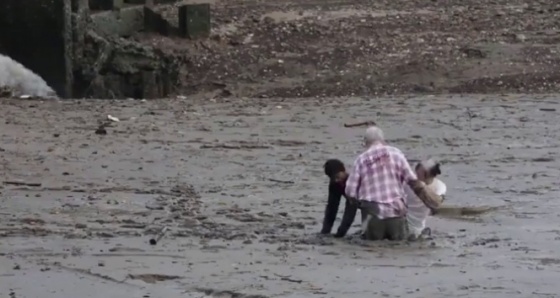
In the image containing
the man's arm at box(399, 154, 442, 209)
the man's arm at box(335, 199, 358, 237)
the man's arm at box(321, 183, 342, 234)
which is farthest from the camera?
the man's arm at box(321, 183, 342, 234)

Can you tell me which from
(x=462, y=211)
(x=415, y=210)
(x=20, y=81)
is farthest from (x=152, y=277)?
(x=20, y=81)

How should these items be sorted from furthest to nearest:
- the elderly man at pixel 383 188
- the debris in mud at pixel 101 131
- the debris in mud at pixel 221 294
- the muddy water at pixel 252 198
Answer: the debris in mud at pixel 101 131
the elderly man at pixel 383 188
the muddy water at pixel 252 198
the debris in mud at pixel 221 294

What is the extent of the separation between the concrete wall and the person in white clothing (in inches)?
567

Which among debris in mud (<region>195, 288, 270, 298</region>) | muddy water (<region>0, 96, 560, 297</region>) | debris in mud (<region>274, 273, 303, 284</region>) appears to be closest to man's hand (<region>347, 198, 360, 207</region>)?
muddy water (<region>0, 96, 560, 297</region>)

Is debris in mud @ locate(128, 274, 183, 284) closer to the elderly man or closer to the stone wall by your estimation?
the elderly man

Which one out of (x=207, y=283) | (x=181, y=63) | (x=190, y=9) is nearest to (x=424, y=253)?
(x=207, y=283)

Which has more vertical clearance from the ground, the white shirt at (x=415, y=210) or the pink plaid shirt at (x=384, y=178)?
the pink plaid shirt at (x=384, y=178)

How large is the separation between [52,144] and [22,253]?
666 centimetres

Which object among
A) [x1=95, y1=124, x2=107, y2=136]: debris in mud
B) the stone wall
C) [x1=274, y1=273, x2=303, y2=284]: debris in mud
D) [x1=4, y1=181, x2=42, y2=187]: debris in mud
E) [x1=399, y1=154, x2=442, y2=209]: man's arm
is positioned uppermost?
the stone wall

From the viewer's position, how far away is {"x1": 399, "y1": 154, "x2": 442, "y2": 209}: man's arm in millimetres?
11281

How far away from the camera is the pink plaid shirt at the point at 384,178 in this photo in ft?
37.5

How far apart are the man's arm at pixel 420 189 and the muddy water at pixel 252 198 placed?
401 millimetres

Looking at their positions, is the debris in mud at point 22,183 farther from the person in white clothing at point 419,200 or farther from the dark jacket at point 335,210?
the person in white clothing at point 419,200

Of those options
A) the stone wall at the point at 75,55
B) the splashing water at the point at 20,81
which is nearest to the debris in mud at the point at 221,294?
the splashing water at the point at 20,81
